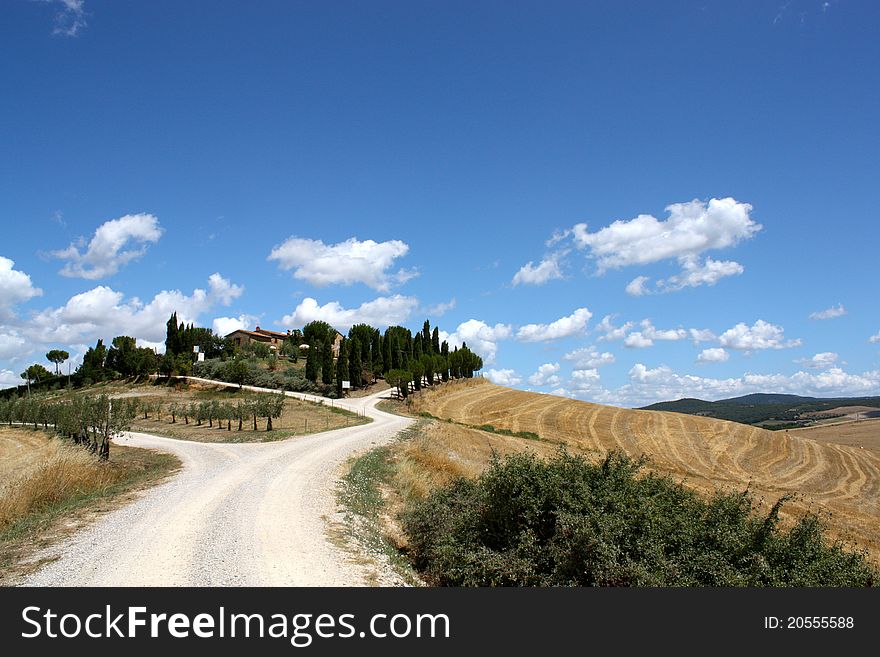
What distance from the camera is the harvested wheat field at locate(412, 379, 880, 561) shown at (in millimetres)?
30672

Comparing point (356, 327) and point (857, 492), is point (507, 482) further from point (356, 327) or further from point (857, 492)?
point (356, 327)

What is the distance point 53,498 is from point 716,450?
44487mm

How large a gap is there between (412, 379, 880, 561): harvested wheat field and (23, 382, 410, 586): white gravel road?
45.3 feet

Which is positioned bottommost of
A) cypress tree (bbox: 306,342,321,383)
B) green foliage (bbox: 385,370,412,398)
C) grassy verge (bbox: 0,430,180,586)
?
grassy verge (bbox: 0,430,180,586)

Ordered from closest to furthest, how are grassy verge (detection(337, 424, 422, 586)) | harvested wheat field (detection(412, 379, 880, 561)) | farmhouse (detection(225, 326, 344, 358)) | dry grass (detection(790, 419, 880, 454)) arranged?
1. grassy verge (detection(337, 424, 422, 586))
2. harvested wheat field (detection(412, 379, 880, 561))
3. dry grass (detection(790, 419, 880, 454))
4. farmhouse (detection(225, 326, 344, 358))

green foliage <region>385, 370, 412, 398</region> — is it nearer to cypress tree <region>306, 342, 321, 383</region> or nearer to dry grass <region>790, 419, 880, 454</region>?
cypress tree <region>306, 342, 321, 383</region>

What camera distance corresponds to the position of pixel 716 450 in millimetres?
43688

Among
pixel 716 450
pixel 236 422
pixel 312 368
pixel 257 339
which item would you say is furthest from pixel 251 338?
pixel 716 450

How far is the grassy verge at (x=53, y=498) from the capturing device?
10.1 metres

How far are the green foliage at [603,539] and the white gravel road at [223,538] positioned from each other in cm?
182

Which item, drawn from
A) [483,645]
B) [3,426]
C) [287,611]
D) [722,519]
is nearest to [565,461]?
[722,519]

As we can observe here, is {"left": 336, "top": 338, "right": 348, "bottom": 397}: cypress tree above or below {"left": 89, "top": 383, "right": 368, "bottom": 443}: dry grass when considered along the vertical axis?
above

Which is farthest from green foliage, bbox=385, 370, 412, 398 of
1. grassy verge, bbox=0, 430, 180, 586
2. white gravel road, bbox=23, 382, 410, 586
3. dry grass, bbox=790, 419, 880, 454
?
white gravel road, bbox=23, 382, 410, 586

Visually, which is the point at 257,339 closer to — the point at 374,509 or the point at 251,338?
the point at 251,338
